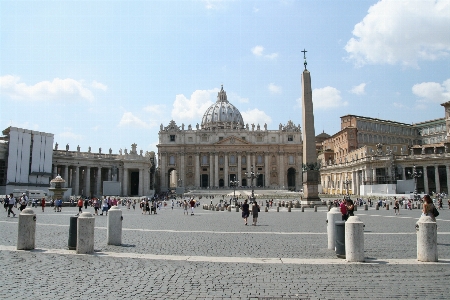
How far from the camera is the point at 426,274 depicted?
22.9 feet

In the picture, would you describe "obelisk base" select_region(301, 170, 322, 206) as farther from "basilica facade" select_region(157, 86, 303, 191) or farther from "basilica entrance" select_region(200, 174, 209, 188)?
"basilica entrance" select_region(200, 174, 209, 188)

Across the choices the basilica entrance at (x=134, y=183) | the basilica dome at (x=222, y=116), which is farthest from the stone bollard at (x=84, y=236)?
the basilica dome at (x=222, y=116)

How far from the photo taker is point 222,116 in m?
126

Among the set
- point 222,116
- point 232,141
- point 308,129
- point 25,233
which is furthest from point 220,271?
point 222,116

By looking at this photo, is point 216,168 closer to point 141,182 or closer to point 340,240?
point 141,182

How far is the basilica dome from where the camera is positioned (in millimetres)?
124125

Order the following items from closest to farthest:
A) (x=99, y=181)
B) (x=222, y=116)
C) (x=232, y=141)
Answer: (x=99, y=181) < (x=232, y=141) < (x=222, y=116)

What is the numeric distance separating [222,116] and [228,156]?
2592 cm

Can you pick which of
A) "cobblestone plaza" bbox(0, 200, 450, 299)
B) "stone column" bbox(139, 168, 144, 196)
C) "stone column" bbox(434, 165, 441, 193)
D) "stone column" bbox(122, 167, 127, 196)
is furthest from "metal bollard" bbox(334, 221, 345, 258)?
"stone column" bbox(139, 168, 144, 196)

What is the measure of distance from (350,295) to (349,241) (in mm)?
2722

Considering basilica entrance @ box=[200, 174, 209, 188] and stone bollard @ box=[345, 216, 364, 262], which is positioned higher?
basilica entrance @ box=[200, 174, 209, 188]

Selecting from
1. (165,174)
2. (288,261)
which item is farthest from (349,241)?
(165,174)

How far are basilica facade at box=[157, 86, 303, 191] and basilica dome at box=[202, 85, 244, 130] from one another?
18469mm

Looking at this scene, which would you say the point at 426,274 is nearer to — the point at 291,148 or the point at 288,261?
the point at 288,261
